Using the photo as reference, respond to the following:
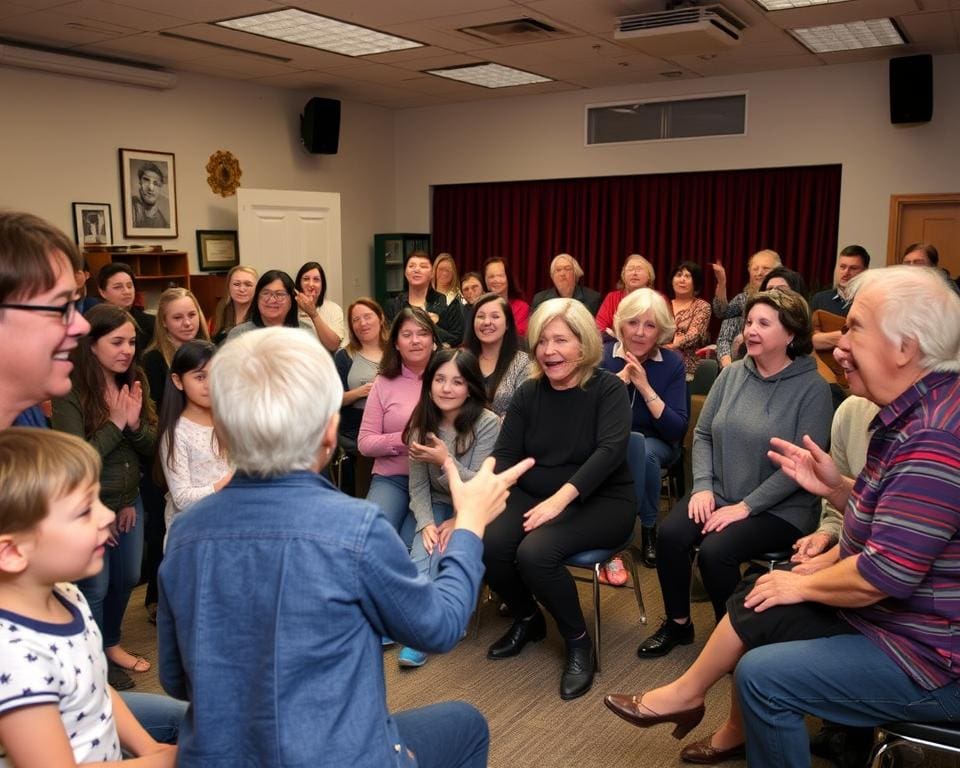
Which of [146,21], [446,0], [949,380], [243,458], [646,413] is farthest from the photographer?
[146,21]

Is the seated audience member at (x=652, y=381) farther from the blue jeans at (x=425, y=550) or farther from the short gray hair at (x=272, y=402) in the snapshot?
the short gray hair at (x=272, y=402)

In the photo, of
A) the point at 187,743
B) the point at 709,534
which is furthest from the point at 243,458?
the point at 709,534

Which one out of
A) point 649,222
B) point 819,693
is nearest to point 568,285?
point 649,222

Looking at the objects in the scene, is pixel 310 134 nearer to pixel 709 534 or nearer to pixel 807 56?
pixel 807 56

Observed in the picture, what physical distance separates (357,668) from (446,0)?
4.44 meters

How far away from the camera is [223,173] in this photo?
23.6 ft

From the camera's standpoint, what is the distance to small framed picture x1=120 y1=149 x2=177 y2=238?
6.48m

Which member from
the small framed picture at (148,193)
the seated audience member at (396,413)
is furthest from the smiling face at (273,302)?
the small framed picture at (148,193)

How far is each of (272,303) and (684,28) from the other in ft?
10.0

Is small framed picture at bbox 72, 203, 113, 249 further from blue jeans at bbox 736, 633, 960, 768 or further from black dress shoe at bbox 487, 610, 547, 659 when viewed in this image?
blue jeans at bbox 736, 633, 960, 768

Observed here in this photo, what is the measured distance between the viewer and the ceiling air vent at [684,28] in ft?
16.3

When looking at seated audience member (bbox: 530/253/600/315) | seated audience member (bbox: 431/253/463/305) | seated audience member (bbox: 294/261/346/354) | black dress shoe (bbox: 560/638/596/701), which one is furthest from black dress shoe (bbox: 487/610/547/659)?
seated audience member (bbox: 431/253/463/305)

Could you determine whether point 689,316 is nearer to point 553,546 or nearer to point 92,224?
point 553,546

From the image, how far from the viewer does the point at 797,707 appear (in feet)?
6.13
